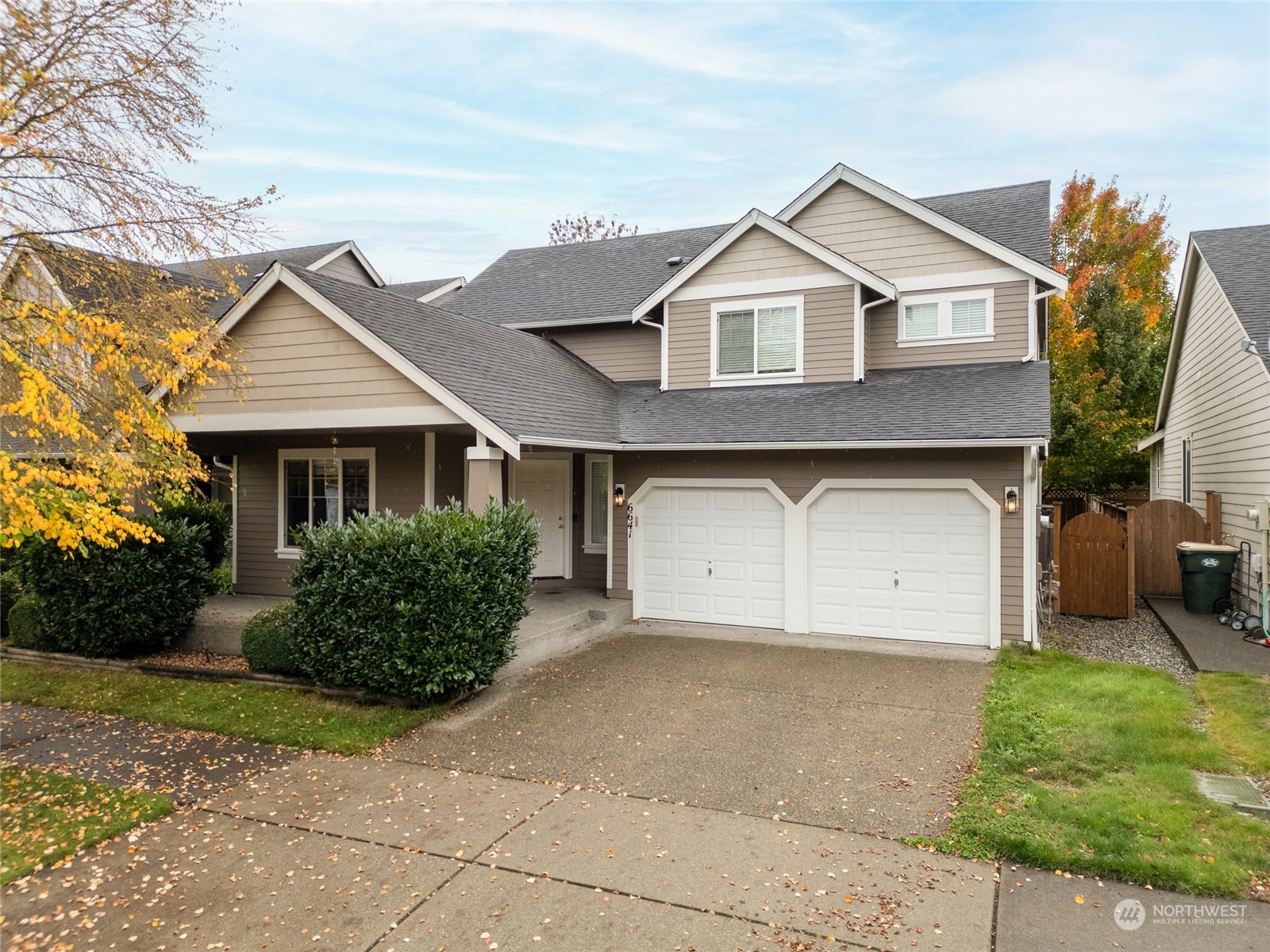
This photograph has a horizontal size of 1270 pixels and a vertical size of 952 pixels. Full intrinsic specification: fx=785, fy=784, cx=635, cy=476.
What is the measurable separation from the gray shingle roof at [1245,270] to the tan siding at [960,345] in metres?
3.47

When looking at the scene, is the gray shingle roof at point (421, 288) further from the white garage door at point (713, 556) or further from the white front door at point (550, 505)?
the white garage door at point (713, 556)

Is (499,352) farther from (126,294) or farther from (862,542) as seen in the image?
(862,542)

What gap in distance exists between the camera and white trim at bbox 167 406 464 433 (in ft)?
30.4

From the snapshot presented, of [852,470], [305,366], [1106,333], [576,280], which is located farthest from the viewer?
[1106,333]

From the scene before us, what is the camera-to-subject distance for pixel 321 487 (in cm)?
1325

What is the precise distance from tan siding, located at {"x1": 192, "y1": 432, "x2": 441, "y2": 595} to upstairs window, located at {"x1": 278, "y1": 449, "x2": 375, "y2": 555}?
4.6 inches

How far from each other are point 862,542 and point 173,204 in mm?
9103

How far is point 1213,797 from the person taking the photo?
564cm

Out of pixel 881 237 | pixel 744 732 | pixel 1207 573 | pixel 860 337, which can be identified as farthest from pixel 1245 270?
pixel 744 732

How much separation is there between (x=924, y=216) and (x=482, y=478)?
824 cm

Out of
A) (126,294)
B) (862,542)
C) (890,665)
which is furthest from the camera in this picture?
(862,542)

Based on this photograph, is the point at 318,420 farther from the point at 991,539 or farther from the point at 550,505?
the point at 991,539

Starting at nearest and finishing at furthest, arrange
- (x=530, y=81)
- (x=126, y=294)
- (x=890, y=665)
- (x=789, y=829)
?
(x=789, y=829)
(x=126, y=294)
(x=890, y=665)
(x=530, y=81)

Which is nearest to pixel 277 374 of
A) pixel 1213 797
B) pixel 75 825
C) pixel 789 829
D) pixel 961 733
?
pixel 75 825
